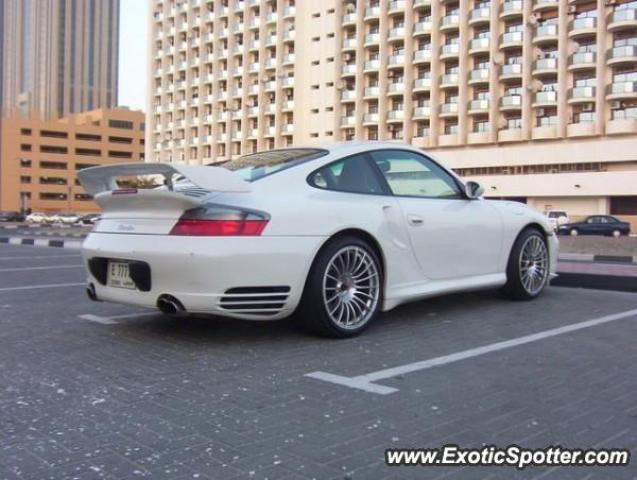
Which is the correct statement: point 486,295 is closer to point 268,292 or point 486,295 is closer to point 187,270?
point 268,292

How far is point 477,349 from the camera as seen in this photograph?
416cm

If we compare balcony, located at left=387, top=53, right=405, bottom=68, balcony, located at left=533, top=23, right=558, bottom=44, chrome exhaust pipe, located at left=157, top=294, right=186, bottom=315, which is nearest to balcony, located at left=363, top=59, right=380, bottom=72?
balcony, located at left=387, top=53, right=405, bottom=68

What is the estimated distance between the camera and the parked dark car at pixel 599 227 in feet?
124

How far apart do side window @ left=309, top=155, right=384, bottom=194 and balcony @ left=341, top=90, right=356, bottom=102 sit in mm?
58072

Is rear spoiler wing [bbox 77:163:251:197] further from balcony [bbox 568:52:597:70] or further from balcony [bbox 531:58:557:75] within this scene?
balcony [bbox 531:58:557:75]

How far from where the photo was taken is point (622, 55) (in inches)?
1804

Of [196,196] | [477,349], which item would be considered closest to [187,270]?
[196,196]

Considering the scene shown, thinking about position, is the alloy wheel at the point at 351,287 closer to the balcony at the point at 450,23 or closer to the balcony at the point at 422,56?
the balcony at the point at 450,23

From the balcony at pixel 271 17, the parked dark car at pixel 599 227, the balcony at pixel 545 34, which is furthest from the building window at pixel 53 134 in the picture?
the parked dark car at pixel 599 227

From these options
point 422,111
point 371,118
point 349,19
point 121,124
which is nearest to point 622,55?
point 422,111

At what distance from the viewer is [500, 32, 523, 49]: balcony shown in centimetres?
5112

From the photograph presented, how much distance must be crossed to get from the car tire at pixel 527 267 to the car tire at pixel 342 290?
1.85 metres

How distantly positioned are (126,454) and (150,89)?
8995 cm

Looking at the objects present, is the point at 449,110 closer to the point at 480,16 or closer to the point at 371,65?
the point at 480,16
